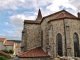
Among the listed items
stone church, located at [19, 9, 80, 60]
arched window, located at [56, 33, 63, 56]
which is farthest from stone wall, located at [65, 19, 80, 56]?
arched window, located at [56, 33, 63, 56]

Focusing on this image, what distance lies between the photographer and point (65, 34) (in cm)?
1786

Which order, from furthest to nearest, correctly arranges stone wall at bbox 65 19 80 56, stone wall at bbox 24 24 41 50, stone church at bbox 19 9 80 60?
stone wall at bbox 24 24 41 50, stone church at bbox 19 9 80 60, stone wall at bbox 65 19 80 56

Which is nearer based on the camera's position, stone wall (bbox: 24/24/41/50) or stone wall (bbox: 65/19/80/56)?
stone wall (bbox: 65/19/80/56)

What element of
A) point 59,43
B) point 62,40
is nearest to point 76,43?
point 62,40

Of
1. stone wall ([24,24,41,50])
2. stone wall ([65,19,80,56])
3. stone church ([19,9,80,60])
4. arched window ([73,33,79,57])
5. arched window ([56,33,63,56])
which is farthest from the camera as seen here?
stone wall ([24,24,41,50])

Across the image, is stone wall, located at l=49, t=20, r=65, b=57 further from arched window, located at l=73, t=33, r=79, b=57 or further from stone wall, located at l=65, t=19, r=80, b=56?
arched window, located at l=73, t=33, r=79, b=57

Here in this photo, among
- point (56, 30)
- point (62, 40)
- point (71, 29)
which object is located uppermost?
point (71, 29)

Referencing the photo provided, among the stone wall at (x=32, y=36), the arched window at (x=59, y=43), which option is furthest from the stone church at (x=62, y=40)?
the stone wall at (x=32, y=36)

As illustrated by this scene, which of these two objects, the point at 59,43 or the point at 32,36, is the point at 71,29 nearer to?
the point at 59,43

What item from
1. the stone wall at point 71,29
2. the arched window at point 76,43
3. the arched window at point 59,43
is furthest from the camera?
the arched window at point 59,43

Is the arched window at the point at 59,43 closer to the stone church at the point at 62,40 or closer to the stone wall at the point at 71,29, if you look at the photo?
the stone church at the point at 62,40

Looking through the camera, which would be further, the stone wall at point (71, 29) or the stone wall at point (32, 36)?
the stone wall at point (32, 36)

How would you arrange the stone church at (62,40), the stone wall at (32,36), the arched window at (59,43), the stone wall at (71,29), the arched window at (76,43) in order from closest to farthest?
the stone wall at (71,29)
the stone church at (62,40)
the arched window at (76,43)
the arched window at (59,43)
the stone wall at (32,36)

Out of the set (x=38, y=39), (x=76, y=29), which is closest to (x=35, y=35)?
(x=38, y=39)
